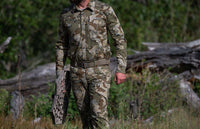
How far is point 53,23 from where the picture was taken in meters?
10.3

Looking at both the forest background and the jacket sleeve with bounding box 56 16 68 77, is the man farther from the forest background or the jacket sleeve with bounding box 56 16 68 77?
the forest background

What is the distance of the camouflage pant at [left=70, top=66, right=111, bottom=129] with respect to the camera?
3678mm

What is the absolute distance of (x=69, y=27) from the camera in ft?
12.5

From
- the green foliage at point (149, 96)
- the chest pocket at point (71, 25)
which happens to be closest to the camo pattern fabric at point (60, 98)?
the chest pocket at point (71, 25)

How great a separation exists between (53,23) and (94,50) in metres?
6.90

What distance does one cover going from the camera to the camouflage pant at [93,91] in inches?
145

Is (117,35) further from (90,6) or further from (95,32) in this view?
(90,6)

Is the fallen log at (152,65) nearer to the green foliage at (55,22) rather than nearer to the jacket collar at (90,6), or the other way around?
the green foliage at (55,22)

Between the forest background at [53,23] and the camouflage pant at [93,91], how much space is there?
511 cm

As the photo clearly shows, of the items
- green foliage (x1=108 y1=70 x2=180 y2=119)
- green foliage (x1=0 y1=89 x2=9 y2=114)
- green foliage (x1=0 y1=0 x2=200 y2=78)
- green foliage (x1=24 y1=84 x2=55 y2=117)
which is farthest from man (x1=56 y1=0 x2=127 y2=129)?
green foliage (x1=0 y1=0 x2=200 y2=78)

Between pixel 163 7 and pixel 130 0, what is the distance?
4.24ft

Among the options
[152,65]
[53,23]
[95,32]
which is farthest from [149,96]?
[53,23]

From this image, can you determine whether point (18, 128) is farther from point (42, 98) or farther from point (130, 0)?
point (130, 0)

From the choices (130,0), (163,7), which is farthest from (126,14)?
(163,7)
